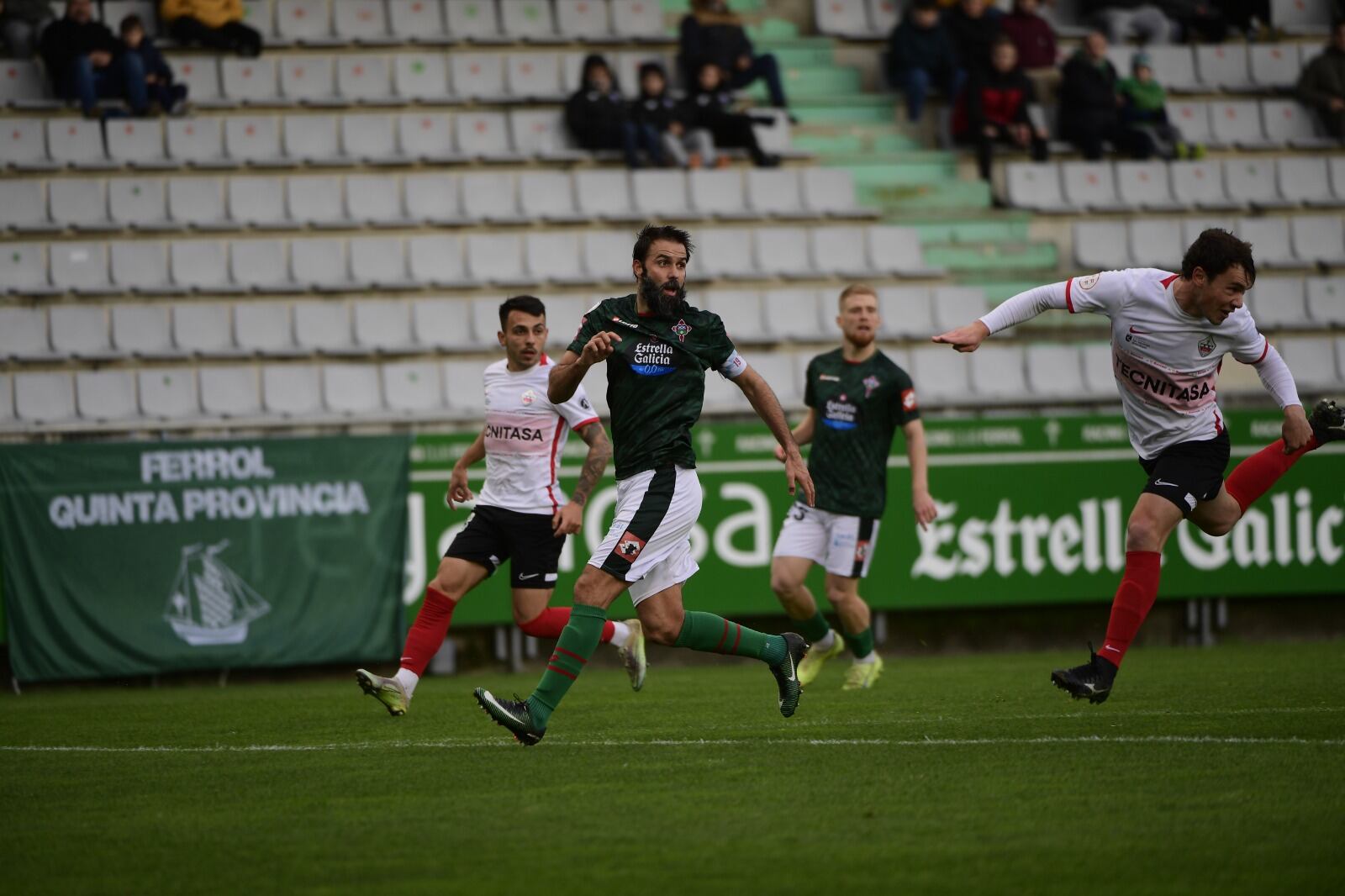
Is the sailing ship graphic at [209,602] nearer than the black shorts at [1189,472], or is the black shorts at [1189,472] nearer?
the black shorts at [1189,472]

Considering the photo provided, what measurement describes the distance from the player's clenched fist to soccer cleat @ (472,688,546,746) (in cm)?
148

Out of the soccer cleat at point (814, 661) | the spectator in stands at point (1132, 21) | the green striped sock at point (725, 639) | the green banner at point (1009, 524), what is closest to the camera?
Result: the green striped sock at point (725, 639)

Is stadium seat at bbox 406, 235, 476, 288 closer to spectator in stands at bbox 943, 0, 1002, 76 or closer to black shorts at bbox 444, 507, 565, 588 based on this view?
spectator in stands at bbox 943, 0, 1002, 76

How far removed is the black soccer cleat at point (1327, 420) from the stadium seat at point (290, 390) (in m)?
9.87

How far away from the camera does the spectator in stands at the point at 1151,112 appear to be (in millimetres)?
19938

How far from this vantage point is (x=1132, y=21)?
21.8 metres

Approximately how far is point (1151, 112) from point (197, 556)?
39.8 feet

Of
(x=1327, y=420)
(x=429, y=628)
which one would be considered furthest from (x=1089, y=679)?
(x=429, y=628)

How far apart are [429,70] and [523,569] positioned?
1069 cm

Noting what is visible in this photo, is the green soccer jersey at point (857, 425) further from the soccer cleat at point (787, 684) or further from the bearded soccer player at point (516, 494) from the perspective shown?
the soccer cleat at point (787, 684)

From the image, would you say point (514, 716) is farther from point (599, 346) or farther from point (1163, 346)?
point (1163, 346)

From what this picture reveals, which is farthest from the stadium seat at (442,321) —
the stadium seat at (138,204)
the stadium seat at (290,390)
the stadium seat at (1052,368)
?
the stadium seat at (1052,368)

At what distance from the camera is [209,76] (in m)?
18.5

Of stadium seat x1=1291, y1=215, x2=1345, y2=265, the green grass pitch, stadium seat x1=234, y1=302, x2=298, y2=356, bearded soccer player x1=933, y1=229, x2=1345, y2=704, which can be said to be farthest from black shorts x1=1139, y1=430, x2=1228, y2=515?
stadium seat x1=1291, y1=215, x2=1345, y2=265
